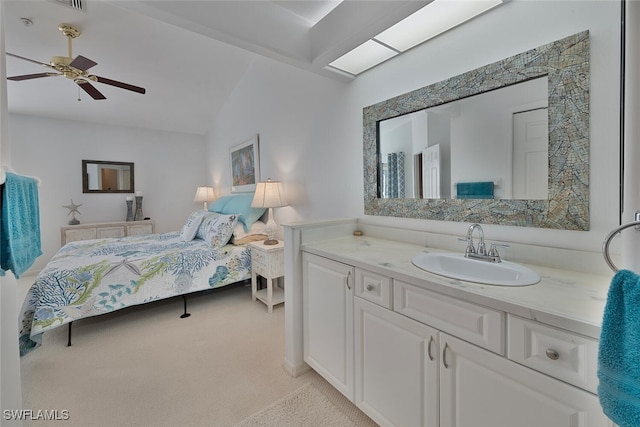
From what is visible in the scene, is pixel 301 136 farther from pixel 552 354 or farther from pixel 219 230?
pixel 552 354

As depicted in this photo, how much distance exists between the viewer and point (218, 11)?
60.3 inches

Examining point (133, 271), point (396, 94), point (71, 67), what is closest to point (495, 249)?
point (396, 94)

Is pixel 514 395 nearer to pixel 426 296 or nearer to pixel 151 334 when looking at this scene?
pixel 426 296

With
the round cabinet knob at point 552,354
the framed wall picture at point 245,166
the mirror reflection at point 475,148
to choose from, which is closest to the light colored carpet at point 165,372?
the round cabinet knob at point 552,354

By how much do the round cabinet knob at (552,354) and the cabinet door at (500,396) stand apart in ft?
0.22

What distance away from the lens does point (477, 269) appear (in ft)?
4.19

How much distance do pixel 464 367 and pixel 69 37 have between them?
4.19m

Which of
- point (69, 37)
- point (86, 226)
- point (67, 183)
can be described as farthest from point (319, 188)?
point (67, 183)

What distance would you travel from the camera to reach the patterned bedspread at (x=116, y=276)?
196 cm

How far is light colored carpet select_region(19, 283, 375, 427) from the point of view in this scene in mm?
1484

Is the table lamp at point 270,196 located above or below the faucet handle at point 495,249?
above

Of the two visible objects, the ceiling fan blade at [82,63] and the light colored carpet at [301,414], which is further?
the ceiling fan blade at [82,63]

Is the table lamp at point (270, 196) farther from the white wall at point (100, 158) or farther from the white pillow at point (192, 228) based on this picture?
the white wall at point (100, 158)

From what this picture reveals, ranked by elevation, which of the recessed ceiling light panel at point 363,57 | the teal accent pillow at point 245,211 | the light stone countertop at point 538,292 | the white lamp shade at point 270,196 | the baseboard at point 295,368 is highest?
the recessed ceiling light panel at point 363,57
